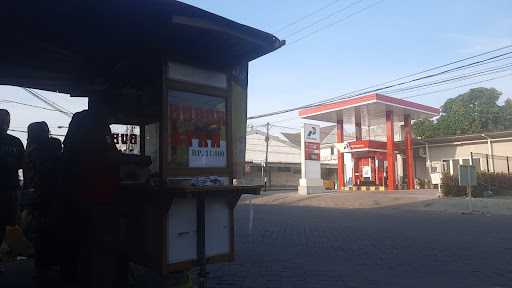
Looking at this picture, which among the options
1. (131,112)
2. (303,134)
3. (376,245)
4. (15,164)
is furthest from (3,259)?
(303,134)

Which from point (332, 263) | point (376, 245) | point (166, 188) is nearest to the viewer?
point (166, 188)

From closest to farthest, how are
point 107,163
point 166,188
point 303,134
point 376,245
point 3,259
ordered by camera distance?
point 107,163 < point 166,188 < point 3,259 < point 376,245 < point 303,134

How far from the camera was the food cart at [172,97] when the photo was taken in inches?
159

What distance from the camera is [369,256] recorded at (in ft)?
22.5

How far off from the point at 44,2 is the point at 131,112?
1.86m

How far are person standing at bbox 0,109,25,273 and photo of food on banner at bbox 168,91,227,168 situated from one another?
180 cm

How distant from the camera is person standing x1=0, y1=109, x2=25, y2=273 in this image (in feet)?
15.0

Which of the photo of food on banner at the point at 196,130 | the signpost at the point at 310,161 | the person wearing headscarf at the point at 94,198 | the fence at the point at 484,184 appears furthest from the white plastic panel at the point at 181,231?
the signpost at the point at 310,161

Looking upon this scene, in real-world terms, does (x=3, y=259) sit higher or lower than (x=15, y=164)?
lower

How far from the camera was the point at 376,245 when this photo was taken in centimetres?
799

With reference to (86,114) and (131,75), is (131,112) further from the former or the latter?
(86,114)

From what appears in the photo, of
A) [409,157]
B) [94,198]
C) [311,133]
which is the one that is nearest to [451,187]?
[311,133]

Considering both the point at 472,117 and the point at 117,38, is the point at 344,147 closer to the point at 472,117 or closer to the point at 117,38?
the point at 472,117

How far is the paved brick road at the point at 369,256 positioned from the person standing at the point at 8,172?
7.54 ft
